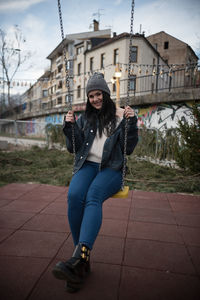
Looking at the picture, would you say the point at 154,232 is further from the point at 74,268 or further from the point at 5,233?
the point at 5,233

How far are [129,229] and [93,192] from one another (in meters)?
1.11

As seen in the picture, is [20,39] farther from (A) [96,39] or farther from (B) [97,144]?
(B) [97,144]

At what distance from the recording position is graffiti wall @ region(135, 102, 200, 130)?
8352mm

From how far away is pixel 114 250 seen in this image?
219 centimetres

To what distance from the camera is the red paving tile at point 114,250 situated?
161cm

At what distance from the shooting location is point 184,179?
203 inches

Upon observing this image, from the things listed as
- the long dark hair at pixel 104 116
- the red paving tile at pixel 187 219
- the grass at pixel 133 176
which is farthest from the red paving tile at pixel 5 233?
the grass at pixel 133 176

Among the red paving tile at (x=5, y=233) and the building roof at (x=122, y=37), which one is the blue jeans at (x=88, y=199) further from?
the building roof at (x=122, y=37)

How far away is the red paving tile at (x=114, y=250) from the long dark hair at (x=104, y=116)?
3.85 ft

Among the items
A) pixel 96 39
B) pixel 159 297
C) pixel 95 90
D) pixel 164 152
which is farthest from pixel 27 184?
pixel 96 39

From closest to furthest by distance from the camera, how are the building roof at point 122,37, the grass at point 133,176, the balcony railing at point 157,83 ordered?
the grass at point 133,176
the balcony railing at point 157,83
the building roof at point 122,37

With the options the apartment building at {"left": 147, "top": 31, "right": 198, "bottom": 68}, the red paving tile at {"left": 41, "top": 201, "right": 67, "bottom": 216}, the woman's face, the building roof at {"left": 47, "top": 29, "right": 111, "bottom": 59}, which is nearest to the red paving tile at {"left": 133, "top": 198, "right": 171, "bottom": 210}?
the red paving tile at {"left": 41, "top": 201, "right": 67, "bottom": 216}

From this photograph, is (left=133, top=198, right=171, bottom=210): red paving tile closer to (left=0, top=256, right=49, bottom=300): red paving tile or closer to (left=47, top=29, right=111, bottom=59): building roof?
(left=0, top=256, right=49, bottom=300): red paving tile

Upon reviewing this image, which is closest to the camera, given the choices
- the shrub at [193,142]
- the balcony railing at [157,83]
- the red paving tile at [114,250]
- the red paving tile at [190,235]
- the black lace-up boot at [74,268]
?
the black lace-up boot at [74,268]
